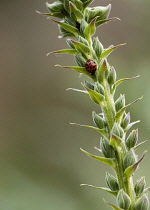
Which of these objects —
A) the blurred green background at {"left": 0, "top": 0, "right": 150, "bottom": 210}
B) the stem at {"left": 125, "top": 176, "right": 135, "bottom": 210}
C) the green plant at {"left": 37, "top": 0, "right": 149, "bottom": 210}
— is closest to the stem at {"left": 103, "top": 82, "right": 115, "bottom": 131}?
the green plant at {"left": 37, "top": 0, "right": 149, "bottom": 210}

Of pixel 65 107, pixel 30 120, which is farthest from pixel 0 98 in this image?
pixel 65 107

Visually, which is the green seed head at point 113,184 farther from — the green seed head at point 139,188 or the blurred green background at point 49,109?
the blurred green background at point 49,109

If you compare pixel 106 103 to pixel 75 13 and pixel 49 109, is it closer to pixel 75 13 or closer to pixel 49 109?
pixel 75 13

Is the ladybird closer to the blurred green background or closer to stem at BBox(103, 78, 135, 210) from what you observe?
stem at BBox(103, 78, 135, 210)

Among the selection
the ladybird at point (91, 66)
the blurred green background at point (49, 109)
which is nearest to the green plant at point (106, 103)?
the ladybird at point (91, 66)

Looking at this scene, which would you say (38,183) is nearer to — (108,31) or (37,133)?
(37,133)
